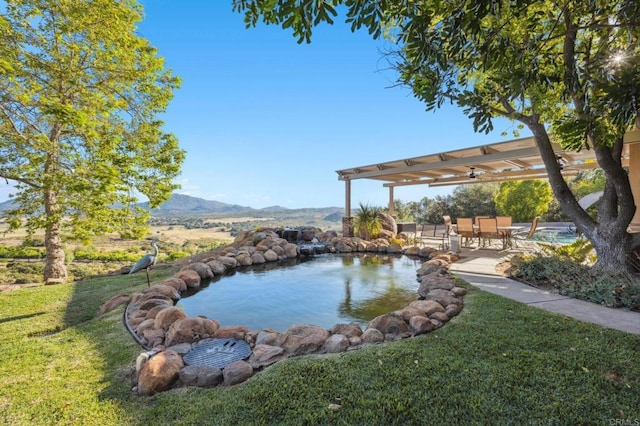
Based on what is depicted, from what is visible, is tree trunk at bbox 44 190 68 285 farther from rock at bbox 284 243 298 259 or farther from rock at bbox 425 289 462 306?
rock at bbox 425 289 462 306

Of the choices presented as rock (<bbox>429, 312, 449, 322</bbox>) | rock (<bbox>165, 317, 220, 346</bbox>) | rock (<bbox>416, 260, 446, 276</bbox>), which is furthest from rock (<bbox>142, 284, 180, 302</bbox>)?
rock (<bbox>416, 260, 446, 276</bbox>)

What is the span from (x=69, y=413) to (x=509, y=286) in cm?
559

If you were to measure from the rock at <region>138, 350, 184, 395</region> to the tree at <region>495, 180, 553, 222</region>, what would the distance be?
19.0 metres

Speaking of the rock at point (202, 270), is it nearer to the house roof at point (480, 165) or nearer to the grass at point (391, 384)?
the grass at point (391, 384)

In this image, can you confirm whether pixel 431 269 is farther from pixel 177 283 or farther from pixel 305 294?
pixel 177 283

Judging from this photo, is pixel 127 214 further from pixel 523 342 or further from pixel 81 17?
pixel 523 342

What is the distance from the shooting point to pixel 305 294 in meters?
5.41

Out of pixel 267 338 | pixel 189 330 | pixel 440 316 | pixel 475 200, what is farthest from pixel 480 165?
pixel 475 200

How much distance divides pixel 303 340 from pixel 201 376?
1002 millimetres

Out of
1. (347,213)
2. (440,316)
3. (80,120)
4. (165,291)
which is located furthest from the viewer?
(347,213)

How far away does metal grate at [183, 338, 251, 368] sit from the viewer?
2775 millimetres

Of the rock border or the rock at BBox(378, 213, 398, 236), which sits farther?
the rock at BBox(378, 213, 398, 236)

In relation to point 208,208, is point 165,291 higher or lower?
lower

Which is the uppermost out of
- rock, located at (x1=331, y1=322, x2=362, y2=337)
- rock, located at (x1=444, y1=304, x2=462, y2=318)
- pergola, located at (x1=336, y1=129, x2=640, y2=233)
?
pergola, located at (x1=336, y1=129, x2=640, y2=233)
